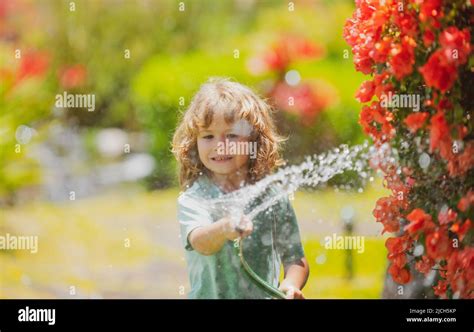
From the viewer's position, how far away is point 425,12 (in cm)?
330

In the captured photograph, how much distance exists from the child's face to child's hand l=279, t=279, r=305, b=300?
639 mm

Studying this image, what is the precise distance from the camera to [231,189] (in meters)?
3.86

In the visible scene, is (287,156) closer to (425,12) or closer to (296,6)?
(296,6)

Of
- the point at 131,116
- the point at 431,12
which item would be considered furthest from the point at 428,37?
the point at 131,116

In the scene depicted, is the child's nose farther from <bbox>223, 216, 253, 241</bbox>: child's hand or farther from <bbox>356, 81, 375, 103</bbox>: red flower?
<bbox>356, 81, 375, 103</bbox>: red flower

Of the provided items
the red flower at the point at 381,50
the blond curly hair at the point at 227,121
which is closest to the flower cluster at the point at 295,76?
the blond curly hair at the point at 227,121

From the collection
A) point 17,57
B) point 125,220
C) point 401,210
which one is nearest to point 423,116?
point 401,210

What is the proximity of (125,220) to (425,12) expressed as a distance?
1899mm

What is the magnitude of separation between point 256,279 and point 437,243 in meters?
0.90

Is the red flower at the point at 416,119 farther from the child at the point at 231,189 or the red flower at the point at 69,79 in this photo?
the red flower at the point at 69,79

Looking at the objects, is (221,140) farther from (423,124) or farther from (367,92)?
(423,124)

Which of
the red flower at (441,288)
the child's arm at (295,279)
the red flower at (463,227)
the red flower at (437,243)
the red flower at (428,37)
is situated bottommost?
the red flower at (441,288)

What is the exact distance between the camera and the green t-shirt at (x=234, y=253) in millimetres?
3783

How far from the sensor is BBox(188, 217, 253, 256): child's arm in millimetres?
3670
